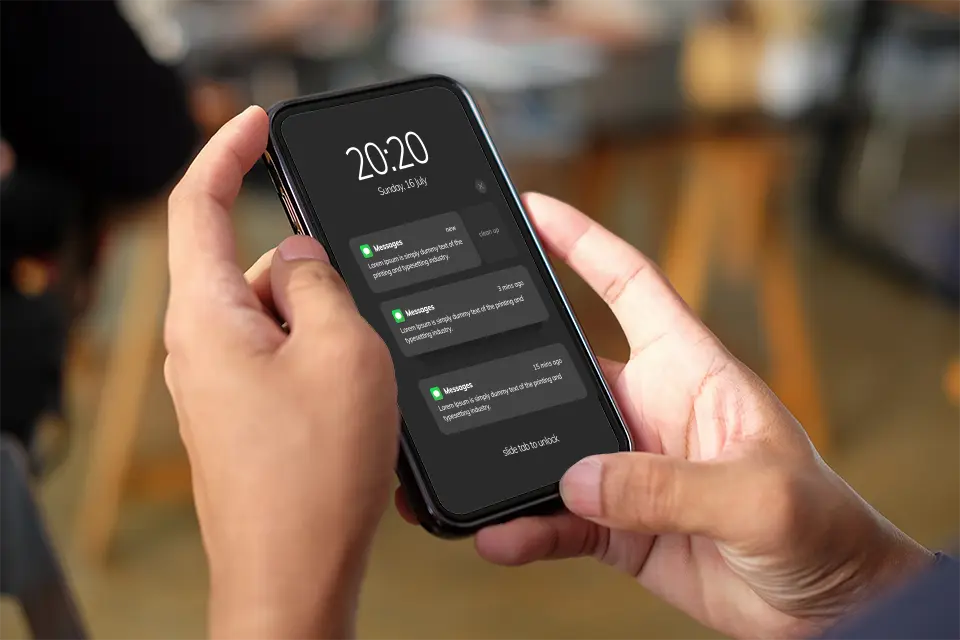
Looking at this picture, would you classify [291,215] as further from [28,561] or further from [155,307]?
[155,307]

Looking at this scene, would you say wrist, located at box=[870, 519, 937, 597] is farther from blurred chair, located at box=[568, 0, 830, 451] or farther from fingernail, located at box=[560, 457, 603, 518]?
blurred chair, located at box=[568, 0, 830, 451]

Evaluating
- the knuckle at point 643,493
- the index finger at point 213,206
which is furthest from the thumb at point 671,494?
the index finger at point 213,206

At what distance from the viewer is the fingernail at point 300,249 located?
0.51 metres

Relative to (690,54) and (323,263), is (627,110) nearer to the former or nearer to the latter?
(690,54)

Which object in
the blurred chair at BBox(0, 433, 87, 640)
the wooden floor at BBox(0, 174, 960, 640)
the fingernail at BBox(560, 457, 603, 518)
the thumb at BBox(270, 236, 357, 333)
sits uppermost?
the thumb at BBox(270, 236, 357, 333)

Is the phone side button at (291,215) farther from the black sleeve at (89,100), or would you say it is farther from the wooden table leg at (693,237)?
the wooden table leg at (693,237)

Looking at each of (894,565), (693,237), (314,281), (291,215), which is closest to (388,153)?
(291,215)

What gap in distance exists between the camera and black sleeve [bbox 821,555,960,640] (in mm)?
211

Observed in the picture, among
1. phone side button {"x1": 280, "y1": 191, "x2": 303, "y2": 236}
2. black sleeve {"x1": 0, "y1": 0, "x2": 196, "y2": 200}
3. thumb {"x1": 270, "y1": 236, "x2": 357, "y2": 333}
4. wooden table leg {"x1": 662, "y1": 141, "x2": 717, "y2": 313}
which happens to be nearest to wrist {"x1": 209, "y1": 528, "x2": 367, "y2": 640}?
thumb {"x1": 270, "y1": 236, "x2": 357, "y2": 333}

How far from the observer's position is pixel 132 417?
1587 mm

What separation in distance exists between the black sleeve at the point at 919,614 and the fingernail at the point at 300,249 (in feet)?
1.16

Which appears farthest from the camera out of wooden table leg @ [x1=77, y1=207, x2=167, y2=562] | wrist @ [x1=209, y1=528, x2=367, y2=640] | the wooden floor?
wooden table leg @ [x1=77, y1=207, x2=167, y2=562]

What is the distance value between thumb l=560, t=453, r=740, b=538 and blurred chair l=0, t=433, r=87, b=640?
A: 0.36 metres

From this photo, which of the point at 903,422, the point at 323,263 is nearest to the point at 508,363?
the point at 323,263
